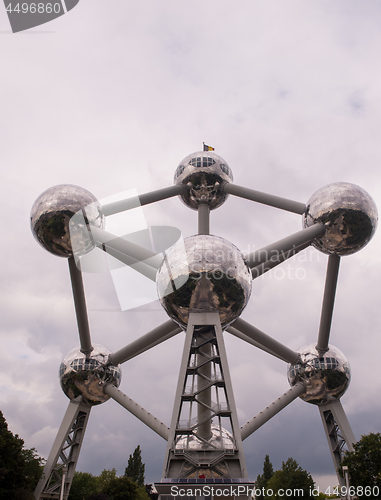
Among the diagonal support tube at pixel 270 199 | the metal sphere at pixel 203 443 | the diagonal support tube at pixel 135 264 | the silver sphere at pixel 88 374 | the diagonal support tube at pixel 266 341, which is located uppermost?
the diagonal support tube at pixel 270 199

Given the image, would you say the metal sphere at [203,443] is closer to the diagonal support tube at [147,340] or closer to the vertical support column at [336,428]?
the diagonal support tube at [147,340]

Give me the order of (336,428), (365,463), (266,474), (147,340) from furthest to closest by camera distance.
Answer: (266,474) → (336,428) → (365,463) → (147,340)

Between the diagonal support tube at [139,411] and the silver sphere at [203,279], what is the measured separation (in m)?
4.49

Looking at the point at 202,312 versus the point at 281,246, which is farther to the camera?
the point at 281,246

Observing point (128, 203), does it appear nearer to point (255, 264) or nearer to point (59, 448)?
point (255, 264)

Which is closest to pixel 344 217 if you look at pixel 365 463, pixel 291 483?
pixel 365 463

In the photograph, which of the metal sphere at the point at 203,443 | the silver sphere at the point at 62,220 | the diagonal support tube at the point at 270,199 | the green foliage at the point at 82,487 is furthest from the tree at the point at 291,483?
the silver sphere at the point at 62,220

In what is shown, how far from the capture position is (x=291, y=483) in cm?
2686

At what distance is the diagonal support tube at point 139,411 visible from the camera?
1447cm

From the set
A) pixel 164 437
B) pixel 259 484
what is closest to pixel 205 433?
pixel 164 437

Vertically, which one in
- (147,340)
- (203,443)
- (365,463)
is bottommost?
(203,443)

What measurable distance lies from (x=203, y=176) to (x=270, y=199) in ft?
9.65

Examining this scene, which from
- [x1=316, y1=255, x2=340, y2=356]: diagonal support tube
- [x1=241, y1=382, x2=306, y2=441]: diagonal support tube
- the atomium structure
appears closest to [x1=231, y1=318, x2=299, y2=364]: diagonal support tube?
the atomium structure

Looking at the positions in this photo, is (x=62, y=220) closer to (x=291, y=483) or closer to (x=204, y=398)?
(x=204, y=398)
